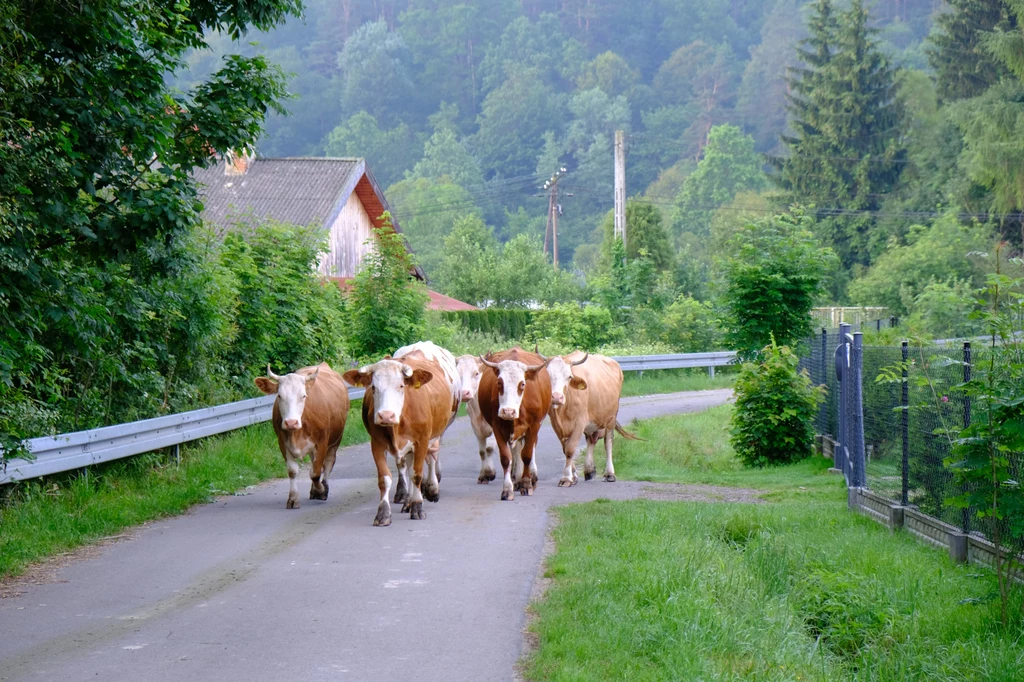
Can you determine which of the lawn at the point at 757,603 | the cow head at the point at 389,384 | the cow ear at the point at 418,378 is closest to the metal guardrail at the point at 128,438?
the cow head at the point at 389,384

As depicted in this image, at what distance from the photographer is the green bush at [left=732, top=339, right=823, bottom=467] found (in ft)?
59.0

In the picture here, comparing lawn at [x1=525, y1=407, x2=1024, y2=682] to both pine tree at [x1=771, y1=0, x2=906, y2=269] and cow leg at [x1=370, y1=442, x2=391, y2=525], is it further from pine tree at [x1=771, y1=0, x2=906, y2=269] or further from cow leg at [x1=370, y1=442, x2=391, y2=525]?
pine tree at [x1=771, y1=0, x2=906, y2=269]

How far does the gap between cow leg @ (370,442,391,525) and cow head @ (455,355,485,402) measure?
11.3 feet

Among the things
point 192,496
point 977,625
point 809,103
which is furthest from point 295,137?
point 977,625

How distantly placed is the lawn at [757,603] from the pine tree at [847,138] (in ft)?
173

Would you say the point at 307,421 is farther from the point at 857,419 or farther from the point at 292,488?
the point at 857,419

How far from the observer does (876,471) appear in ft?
43.3

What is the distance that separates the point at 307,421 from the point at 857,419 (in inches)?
239

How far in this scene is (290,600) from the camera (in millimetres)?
8383

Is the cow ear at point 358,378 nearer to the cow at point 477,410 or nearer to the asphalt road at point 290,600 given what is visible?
the asphalt road at point 290,600

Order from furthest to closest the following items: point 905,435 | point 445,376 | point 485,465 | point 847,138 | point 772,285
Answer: point 847,138 < point 772,285 < point 485,465 < point 445,376 < point 905,435

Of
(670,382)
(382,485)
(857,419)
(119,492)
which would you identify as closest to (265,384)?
(119,492)

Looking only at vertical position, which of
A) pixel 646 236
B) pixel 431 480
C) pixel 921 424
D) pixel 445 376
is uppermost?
pixel 646 236

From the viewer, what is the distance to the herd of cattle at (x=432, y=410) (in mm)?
12164
